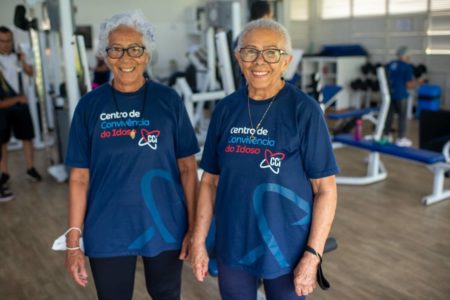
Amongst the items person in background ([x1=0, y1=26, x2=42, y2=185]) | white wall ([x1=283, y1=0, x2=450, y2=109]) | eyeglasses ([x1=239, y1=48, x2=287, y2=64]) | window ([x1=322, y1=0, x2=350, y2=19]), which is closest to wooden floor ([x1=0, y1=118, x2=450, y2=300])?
person in background ([x1=0, y1=26, x2=42, y2=185])

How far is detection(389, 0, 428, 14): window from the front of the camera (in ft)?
27.6

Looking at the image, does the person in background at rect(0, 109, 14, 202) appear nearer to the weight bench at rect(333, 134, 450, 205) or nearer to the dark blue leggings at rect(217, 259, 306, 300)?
the weight bench at rect(333, 134, 450, 205)

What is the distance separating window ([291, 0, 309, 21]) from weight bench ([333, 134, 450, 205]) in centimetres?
669

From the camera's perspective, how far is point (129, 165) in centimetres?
134

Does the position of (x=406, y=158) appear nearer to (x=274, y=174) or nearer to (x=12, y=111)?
(x=274, y=174)

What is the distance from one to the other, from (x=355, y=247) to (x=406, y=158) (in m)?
1.28

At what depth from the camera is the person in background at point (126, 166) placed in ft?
4.38

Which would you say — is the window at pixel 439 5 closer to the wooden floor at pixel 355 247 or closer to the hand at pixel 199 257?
the wooden floor at pixel 355 247

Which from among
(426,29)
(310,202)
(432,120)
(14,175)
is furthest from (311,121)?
(426,29)

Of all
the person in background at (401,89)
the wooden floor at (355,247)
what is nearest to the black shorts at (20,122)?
the wooden floor at (355,247)

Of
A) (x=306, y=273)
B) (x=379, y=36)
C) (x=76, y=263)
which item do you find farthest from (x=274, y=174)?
(x=379, y=36)

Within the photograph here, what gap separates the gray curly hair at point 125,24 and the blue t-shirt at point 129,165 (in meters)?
0.13

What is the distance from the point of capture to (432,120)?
4922 mm

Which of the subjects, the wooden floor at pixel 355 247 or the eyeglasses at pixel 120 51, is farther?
the wooden floor at pixel 355 247
